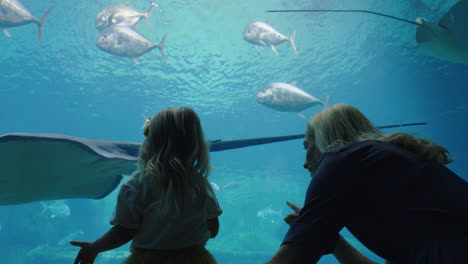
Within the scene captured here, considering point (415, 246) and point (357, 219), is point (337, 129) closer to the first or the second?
point (357, 219)

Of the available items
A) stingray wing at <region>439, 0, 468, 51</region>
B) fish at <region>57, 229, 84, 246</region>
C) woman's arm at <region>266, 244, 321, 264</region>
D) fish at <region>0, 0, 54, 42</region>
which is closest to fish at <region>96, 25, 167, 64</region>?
fish at <region>0, 0, 54, 42</region>

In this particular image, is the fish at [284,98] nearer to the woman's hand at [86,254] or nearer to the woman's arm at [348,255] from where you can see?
the woman's arm at [348,255]

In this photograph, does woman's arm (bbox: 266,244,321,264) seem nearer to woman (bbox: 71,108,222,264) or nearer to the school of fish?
woman (bbox: 71,108,222,264)

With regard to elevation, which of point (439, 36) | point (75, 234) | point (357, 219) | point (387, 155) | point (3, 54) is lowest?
point (75, 234)

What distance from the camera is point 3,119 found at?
668 inches

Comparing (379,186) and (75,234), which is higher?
(379,186)

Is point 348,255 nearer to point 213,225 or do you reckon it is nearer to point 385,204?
point 385,204

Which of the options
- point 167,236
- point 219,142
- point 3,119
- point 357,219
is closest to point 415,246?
point 357,219

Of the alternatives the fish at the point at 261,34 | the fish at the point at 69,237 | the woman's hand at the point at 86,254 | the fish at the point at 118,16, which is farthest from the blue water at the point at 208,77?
the woman's hand at the point at 86,254

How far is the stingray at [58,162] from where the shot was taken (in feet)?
8.16

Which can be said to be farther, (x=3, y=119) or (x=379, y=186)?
(x=3, y=119)

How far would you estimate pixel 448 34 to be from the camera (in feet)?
22.3

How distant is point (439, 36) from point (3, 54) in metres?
17.1

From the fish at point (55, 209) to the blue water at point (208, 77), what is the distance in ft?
0.64
